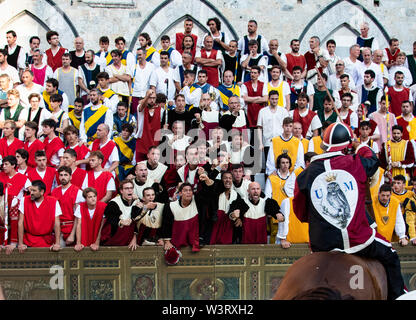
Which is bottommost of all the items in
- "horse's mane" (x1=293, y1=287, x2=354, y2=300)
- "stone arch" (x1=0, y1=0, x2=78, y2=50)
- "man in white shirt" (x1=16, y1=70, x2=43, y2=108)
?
"horse's mane" (x1=293, y1=287, x2=354, y2=300)

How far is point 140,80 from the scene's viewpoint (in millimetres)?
13961

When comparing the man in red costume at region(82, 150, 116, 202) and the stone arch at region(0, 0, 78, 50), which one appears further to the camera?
the stone arch at region(0, 0, 78, 50)

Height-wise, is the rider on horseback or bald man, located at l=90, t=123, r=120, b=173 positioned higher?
Result: bald man, located at l=90, t=123, r=120, b=173

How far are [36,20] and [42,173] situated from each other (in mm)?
10047

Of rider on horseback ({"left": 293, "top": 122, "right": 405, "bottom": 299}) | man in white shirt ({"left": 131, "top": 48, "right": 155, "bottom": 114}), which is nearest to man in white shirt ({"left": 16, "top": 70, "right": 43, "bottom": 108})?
man in white shirt ({"left": 131, "top": 48, "right": 155, "bottom": 114})

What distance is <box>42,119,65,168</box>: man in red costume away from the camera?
38.1 ft

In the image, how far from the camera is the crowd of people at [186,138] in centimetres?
973

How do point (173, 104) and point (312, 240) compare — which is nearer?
point (312, 240)

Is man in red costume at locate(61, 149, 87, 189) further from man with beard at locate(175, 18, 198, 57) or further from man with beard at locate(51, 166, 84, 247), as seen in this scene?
man with beard at locate(175, 18, 198, 57)

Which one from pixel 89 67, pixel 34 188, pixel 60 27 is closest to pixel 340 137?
pixel 34 188

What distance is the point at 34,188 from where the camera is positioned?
31.9 ft

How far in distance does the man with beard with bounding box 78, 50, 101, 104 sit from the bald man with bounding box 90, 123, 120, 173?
7.49 feet
